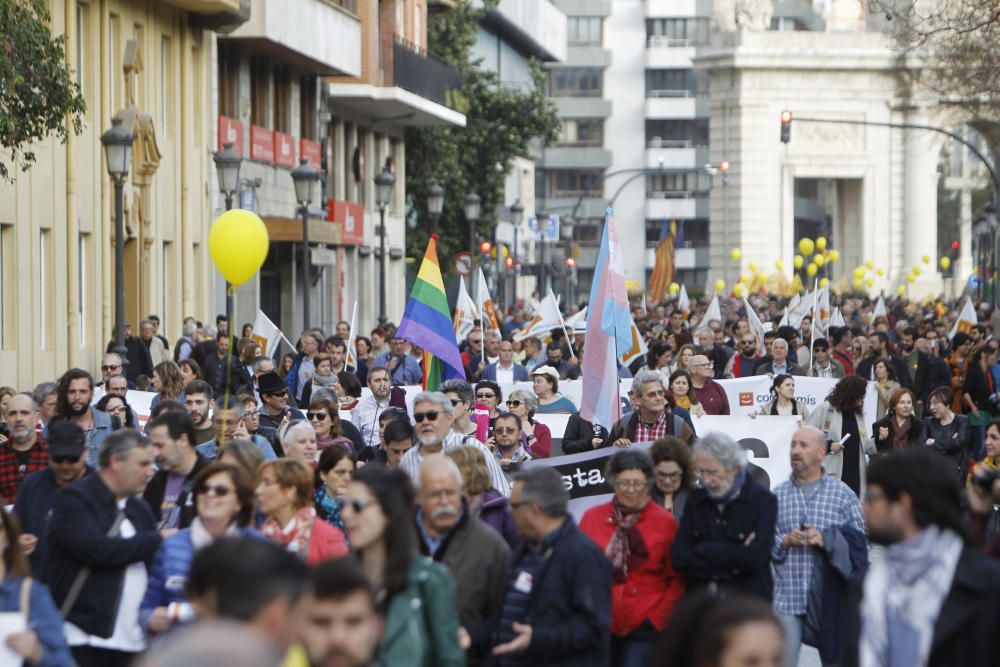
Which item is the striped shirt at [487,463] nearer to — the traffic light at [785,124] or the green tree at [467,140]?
the traffic light at [785,124]

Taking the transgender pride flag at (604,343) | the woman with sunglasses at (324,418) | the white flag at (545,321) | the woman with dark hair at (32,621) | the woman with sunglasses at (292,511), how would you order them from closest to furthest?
the woman with dark hair at (32,621) → the woman with sunglasses at (292,511) → the woman with sunglasses at (324,418) → the transgender pride flag at (604,343) → the white flag at (545,321)

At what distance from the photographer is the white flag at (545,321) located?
2886cm

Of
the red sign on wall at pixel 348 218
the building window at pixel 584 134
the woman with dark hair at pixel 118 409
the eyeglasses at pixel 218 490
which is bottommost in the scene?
the woman with dark hair at pixel 118 409

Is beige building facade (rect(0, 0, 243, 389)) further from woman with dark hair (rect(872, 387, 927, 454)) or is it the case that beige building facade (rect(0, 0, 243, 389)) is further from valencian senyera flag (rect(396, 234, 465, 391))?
woman with dark hair (rect(872, 387, 927, 454))

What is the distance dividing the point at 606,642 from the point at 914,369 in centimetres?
1590

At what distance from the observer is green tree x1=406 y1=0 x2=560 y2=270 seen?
59.1m

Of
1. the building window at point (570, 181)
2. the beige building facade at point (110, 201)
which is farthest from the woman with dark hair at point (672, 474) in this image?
the building window at point (570, 181)

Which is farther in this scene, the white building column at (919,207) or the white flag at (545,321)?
the white building column at (919,207)

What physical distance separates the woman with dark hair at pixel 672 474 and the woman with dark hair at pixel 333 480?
1.43 metres

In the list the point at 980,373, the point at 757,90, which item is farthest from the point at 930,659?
the point at 757,90

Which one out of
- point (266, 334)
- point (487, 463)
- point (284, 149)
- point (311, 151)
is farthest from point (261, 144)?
point (487, 463)

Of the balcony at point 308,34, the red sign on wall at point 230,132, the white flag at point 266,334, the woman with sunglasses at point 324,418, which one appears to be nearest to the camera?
the woman with sunglasses at point 324,418

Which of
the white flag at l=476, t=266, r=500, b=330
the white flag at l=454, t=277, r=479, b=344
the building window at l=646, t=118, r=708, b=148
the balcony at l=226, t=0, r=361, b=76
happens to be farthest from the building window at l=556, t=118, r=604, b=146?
the white flag at l=454, t=277, r=479, b=344

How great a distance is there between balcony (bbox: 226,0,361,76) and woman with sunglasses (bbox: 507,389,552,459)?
83.2 feet
